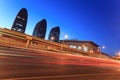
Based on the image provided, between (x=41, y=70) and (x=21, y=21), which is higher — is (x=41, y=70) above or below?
below

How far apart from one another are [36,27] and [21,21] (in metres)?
34.4

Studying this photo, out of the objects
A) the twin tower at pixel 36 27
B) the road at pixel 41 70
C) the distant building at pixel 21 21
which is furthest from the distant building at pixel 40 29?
the road at pixel 41 70

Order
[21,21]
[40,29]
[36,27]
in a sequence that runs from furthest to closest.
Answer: [36,27], [40,29], [21,21]

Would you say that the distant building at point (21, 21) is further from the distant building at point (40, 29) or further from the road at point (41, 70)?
the road at point (41, 70)

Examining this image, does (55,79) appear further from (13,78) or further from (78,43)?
(78,43)

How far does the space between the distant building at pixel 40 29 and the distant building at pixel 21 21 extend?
81.1 ft

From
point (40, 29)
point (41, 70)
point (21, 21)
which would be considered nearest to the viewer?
point (41, 70)

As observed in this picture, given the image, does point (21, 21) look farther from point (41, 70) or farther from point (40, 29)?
point (41, 70)

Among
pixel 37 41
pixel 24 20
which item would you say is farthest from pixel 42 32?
pixel 37 41

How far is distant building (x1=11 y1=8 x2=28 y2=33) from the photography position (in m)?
126

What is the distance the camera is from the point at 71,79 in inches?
190

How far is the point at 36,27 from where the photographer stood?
16238cm

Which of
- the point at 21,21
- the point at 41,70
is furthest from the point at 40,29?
the point at 41,70

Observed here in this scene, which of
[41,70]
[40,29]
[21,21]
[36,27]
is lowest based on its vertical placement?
[41,70]
